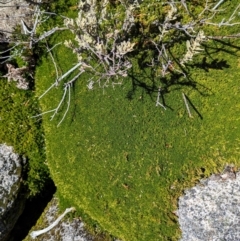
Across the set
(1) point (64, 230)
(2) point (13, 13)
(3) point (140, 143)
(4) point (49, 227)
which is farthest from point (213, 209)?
(2) point (13, 13)

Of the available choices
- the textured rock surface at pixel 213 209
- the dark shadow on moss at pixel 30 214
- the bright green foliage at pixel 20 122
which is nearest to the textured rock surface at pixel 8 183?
the bright green foliage at pixel 20 122

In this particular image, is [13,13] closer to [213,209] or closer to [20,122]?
[20,122]

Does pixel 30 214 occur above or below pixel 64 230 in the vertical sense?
below

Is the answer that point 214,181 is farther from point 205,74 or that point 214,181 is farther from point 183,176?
point 205,74

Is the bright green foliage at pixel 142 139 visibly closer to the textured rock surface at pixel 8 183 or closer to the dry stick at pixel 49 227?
the dry stick at pixel 49 227

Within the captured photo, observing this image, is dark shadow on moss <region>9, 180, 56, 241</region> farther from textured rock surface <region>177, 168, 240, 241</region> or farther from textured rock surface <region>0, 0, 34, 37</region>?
textured rock surface <region>0, 0, 34, 37</region>

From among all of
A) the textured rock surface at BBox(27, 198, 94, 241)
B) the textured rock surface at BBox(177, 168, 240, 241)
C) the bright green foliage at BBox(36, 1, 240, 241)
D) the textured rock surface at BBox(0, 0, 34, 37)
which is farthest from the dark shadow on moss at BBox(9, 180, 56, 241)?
the textured rock surface at BBox(0, 0, 34, 37)
